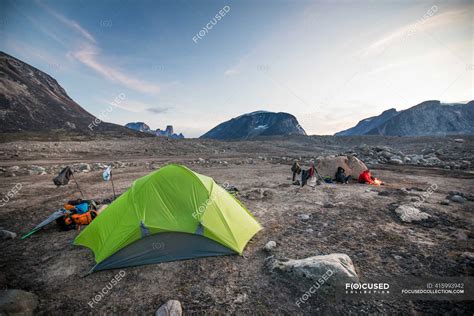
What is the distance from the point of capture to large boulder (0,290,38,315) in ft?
9.87

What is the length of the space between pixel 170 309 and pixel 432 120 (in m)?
134

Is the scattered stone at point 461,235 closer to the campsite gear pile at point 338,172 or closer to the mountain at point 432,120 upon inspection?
the campsite gear pile at point 338,172

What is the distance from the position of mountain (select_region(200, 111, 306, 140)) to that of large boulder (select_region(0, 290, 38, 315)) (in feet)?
469

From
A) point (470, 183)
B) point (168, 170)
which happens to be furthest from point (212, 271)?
point (470, 183)

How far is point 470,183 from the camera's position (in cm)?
1182

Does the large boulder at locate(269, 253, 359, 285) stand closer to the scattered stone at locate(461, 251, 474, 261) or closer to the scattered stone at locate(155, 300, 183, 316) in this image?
the scattered stone at locate(155, 300, 183, 316)

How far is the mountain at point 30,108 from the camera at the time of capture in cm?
6344

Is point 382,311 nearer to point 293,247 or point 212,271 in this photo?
point 293,247

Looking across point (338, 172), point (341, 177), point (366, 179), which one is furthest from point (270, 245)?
point (366, 179)

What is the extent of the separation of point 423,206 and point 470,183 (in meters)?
7.48

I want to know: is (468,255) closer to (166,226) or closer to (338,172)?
(166,226)

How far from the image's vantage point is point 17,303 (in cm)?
313

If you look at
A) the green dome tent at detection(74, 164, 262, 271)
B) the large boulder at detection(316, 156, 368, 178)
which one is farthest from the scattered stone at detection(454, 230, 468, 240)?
the large boulder at detection(316, 156, 368, 178)

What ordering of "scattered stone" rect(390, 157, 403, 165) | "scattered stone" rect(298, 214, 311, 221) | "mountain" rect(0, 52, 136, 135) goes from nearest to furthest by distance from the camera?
1. "scattered stone" rect(298, 214, 311, 221)
2. "scattered stone" rect(390, 157, 403, 165)
3. "mountain" rect(0, 52, 136, 135)
